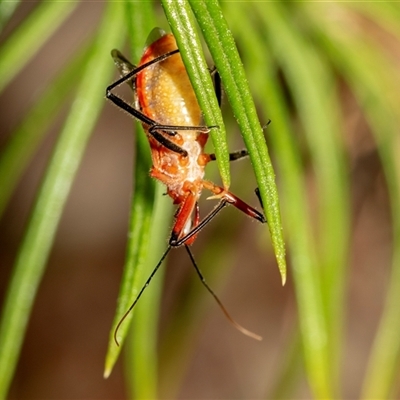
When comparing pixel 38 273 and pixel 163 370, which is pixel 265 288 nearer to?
pixel 163 370

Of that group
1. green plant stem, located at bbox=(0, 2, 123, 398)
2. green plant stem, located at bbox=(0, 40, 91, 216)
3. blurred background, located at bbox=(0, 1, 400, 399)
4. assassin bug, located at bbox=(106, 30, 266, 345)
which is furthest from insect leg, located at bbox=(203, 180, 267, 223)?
blurred background, located at bbox=(0, 1, 400, 399)

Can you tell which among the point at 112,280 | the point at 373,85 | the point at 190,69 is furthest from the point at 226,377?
the point at 190,69

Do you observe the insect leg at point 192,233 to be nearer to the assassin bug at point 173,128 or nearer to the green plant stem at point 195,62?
the assassin bug at point 173,128

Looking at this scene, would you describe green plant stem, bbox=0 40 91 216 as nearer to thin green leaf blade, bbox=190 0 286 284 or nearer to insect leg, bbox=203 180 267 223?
insect leg, bbox=203 180 267 223

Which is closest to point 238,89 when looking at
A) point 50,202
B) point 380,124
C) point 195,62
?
point 195,62

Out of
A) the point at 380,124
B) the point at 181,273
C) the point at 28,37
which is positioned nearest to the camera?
the point at 28,37

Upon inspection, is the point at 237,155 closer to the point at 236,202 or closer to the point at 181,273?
the point at 236,202
